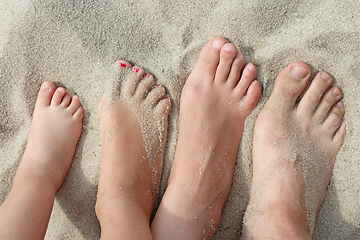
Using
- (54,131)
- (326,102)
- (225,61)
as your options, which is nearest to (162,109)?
(225,61)

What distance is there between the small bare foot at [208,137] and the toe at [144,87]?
0.22 m

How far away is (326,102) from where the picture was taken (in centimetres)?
150

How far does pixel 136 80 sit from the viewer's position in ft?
5.20

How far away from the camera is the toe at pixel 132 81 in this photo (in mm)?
1574

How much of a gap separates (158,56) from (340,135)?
1.13 metres

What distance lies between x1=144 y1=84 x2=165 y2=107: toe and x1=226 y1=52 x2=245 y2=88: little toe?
15.5 inches

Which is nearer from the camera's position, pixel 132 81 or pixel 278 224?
pixel 278 224

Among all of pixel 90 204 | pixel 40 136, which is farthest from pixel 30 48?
pixel 90 204

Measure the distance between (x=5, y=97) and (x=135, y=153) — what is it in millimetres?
843

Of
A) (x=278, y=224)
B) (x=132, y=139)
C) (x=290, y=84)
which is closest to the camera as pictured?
(x=278, y=224)

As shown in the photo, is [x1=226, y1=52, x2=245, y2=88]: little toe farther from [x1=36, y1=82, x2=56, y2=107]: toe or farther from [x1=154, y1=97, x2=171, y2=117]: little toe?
[x1=36, y1=82, x2=56, y2=107]: toe

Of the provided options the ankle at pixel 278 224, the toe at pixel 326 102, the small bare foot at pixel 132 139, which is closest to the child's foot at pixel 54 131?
the small bare foot at pixel 132 139

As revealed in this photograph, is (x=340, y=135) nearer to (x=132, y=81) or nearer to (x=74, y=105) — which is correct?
(x=132, y=81)

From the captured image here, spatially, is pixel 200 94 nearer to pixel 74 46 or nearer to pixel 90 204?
pixel 74 46
